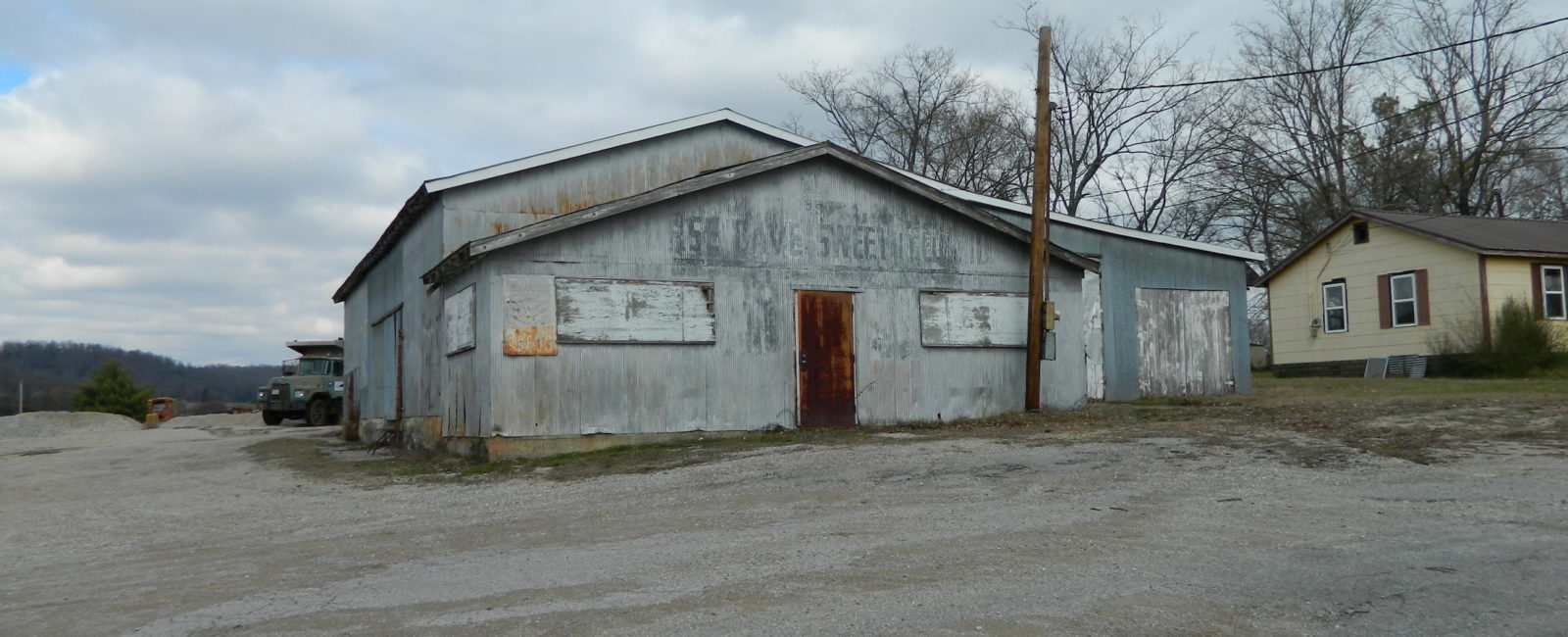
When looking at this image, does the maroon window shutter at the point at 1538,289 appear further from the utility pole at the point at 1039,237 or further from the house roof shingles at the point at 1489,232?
the utility pole at the point at 1039,237

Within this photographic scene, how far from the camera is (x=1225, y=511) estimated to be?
809 cm

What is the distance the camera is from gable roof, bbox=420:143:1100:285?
13.6 m

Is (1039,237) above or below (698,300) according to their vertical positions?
above

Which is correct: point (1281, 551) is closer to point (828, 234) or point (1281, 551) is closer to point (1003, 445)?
point (1003, 445)

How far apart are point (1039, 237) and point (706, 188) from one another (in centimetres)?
497

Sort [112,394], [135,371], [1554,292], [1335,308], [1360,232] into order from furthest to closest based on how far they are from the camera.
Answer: [135,371], [112,394], [1335,308], [1360,232], [1554,292]

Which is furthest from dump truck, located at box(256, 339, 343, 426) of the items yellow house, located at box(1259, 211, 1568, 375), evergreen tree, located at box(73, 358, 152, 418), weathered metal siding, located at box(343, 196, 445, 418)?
evergreen tree, located at box(73, 358, 152, 418)

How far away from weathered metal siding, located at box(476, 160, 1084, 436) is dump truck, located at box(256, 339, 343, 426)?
22.0m

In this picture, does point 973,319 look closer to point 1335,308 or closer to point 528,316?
point 528,316

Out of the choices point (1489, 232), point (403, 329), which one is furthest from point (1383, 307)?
point (403, 329)

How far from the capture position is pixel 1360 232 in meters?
26.8

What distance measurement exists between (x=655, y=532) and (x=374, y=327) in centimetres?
1668

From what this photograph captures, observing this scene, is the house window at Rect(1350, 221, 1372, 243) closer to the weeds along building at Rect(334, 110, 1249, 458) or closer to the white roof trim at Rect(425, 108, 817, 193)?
the weeds along building at Rect(334, 110, 1249, 458)

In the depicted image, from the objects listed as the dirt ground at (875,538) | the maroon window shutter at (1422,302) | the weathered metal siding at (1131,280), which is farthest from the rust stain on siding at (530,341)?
the maroon window shutter at (1422,302)
